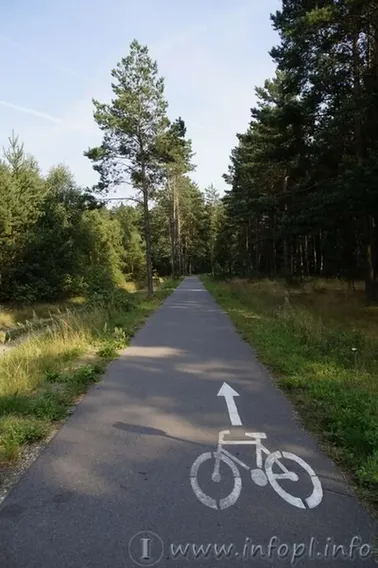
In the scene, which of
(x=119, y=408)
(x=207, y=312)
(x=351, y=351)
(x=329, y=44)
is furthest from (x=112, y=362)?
(x=329, y=44)

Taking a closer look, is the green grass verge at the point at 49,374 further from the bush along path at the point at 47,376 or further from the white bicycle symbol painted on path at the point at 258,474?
the white bicycle symbol painted on path at the point at 258,474

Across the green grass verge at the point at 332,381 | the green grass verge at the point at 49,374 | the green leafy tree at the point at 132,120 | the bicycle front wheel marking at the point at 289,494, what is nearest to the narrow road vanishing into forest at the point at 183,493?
the bicycle front wheel marking at the point at 289,494

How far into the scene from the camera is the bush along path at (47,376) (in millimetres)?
5008

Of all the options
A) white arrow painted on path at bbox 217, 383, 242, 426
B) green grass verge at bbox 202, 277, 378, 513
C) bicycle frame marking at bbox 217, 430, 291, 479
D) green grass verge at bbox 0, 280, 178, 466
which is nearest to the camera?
bicycle frame marking at bbox 217, 430, 291, 479

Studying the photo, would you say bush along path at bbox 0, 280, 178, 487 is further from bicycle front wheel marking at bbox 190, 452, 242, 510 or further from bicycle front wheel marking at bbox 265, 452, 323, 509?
bicycle front wheel marking at bbox 265, 452, 323, 509

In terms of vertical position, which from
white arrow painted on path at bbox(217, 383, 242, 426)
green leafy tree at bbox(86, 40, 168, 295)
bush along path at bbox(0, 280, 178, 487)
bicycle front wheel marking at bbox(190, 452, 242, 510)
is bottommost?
white arrow painted on path at bbox(217, 383, 242, 426)

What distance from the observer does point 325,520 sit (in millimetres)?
3312

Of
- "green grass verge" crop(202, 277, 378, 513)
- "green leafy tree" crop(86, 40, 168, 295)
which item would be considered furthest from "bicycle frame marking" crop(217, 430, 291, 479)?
"green leafy tree" crop(86, 40, 168, 295)

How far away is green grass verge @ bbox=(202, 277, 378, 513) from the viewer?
14.4ft

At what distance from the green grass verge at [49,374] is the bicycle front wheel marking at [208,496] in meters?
1.93

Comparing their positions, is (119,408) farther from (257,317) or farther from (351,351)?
(257,317)

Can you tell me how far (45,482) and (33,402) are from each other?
2.24 meters

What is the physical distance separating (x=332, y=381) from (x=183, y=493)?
3850mm

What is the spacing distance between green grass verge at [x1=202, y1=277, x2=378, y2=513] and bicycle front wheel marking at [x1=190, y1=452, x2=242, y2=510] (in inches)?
41.4
